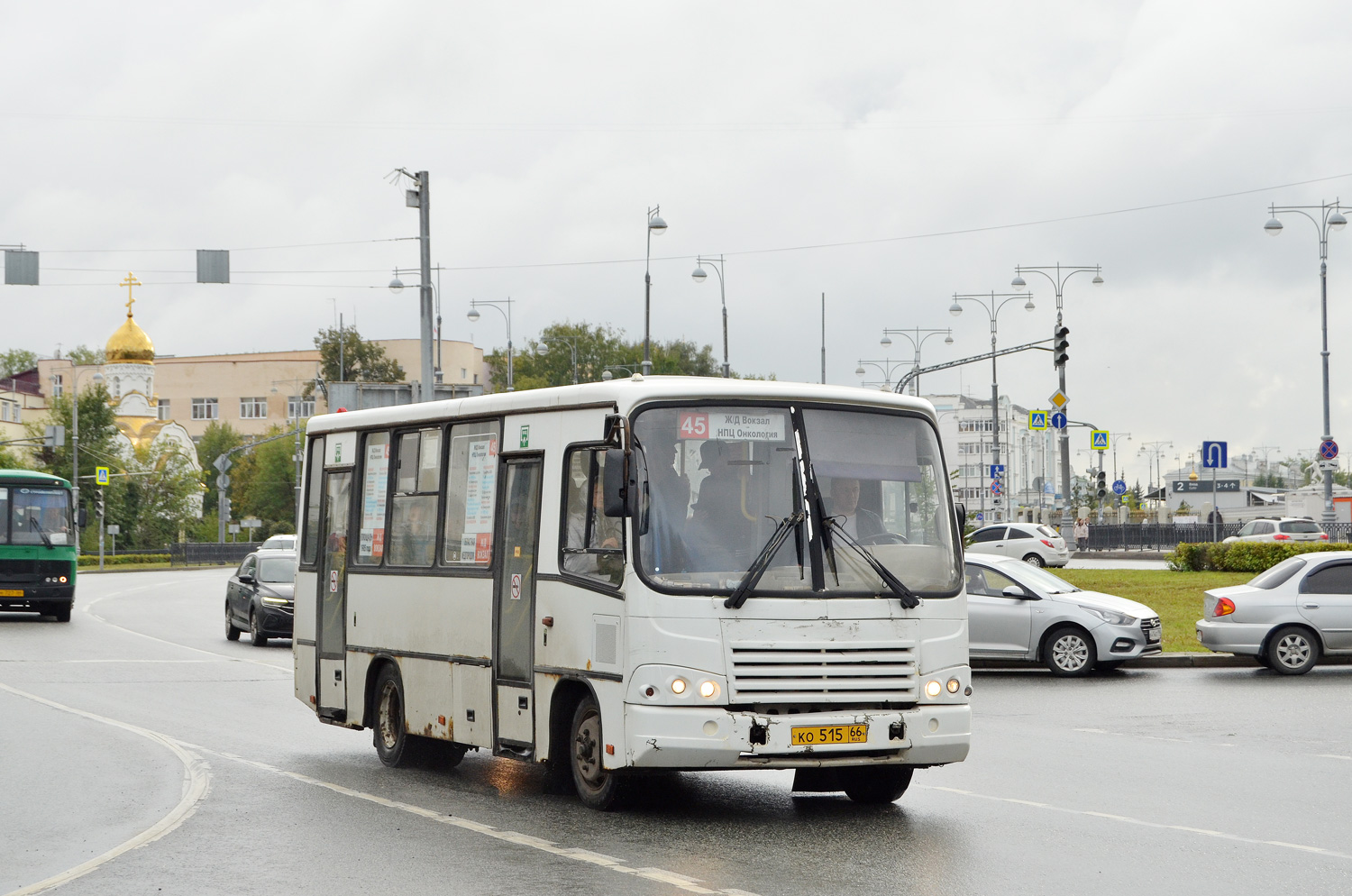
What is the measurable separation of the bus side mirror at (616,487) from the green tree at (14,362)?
145 m

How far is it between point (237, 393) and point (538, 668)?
135 metres

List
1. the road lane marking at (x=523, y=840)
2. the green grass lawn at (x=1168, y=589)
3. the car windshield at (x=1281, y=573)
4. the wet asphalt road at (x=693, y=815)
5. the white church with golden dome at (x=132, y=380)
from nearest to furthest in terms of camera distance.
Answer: the road lane marking at (x=523, y=840) < the wet asphalt road at (x=693, y=815) < the car windshield at (x=1281, y=573) < the green grass lawn at (x=1168, y=589) < the white church with golden dome at (x=132, y=380)

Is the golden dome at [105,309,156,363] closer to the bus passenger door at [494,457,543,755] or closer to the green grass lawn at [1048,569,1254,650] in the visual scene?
the green grass lawn at [1048,569,1254,650]

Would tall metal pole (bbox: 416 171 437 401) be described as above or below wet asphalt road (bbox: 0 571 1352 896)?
above

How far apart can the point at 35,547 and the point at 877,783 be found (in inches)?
1028

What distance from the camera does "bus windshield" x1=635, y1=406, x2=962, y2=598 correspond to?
383 inches

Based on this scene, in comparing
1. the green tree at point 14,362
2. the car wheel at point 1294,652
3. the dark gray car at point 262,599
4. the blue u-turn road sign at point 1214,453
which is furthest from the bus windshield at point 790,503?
the green tree at point 14,362

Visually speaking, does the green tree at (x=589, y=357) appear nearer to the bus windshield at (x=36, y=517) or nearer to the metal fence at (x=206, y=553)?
the metal fence at (x=206, y=553)

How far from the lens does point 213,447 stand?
131375mm

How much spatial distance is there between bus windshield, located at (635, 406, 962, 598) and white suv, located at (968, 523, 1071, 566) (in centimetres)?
3767

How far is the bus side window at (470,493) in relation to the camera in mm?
11534

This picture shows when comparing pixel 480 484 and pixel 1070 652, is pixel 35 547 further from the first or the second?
pixel 480 484

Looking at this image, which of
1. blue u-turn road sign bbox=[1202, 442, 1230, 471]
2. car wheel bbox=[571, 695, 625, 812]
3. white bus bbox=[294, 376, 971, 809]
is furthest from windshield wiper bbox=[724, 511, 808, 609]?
blue u-turn road sign bbox=[1202, 442, 1230, 471]

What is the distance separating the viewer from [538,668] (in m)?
10.6
